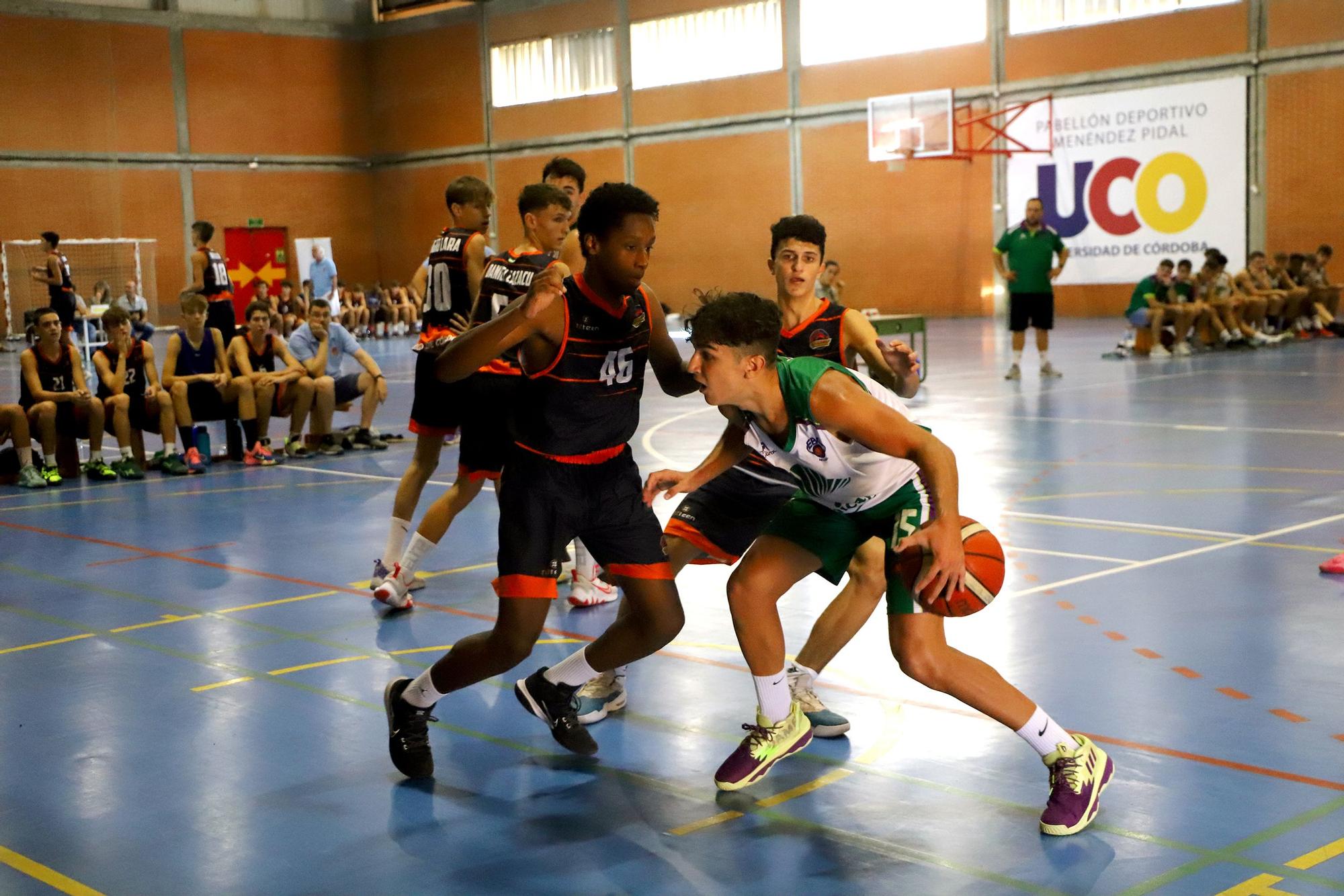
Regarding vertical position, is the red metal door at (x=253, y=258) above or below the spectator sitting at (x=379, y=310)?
above

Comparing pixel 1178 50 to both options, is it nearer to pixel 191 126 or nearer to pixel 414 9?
pixel 414 9

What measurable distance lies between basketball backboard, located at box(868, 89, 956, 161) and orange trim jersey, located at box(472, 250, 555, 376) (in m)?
21.4

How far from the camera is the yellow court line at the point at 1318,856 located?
3453mm

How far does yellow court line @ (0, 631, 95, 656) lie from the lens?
6156 millimetres

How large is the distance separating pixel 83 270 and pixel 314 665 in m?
28.7

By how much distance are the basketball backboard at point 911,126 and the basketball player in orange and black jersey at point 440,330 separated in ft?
67.6

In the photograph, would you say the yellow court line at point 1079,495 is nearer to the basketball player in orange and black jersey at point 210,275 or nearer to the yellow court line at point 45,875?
the yellow court line at point 45,875

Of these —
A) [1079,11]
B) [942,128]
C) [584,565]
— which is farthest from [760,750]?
[1079,11]

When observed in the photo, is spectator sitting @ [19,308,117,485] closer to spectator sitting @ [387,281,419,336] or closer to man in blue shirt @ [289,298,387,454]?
man in blue shirt @ [289,298,387,454]

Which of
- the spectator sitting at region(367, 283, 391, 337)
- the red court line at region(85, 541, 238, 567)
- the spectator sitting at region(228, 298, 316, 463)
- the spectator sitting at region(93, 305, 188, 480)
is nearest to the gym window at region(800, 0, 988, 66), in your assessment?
the spectator sitting at region(367, 283, 391, 337)

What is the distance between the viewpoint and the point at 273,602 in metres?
6.91

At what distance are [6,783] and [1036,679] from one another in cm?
357

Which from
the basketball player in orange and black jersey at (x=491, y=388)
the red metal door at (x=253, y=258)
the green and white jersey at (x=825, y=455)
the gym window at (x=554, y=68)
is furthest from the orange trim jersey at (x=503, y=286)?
the red metal door at (x=253, y=258)

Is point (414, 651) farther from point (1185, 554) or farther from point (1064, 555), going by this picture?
point (1185, 554)
